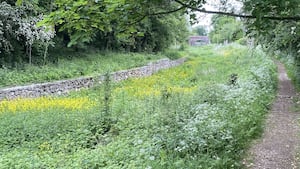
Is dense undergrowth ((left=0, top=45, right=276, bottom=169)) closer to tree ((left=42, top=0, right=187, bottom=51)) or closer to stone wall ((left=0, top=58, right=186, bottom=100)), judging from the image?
stone wall ((left=0, top=58, right=186, bottom=100))

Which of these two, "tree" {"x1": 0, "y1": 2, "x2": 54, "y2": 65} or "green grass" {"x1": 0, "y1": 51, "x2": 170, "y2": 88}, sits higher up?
"tree" {"x1": 0, "y1": 2, "x2": 54, "y2": 65}

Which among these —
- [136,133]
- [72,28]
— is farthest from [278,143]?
[72,28]

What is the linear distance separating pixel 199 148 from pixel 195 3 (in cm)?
297

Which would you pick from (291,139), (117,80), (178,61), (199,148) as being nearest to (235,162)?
(199,148)

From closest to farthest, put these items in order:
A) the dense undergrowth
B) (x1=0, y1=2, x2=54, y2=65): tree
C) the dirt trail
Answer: the dense undergrowth
the dirt trail
(x1=0, y1=2, x2=54, y2=65): tree

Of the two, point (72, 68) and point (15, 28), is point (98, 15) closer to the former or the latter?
point (15, 28)

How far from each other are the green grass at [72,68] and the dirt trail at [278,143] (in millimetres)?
6240

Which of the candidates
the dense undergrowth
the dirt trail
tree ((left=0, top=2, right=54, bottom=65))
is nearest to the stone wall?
the dense undergrowth

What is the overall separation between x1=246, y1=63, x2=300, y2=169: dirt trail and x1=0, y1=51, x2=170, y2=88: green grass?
6.24 meters

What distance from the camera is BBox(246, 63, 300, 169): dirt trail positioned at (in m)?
7.17

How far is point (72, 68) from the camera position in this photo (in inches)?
833

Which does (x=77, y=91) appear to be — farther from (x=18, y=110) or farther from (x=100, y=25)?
(x=100, y=25)

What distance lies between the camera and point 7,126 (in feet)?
31.0

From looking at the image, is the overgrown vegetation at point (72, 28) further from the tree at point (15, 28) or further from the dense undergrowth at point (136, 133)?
the dense undergrowth at point (136, 133)
